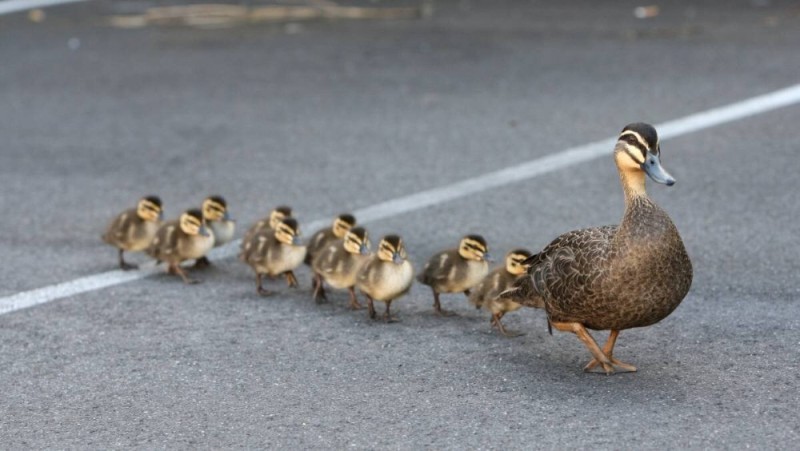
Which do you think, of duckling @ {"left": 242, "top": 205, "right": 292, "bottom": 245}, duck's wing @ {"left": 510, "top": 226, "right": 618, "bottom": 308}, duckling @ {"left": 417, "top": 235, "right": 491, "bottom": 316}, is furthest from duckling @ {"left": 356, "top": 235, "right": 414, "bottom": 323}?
duckling @ {"left": 242, "top": 205, "right": 292, "bottom": 245}

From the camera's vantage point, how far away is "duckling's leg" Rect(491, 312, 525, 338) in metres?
6.79

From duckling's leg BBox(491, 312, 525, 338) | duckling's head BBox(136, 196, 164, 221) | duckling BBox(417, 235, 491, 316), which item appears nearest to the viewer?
duckling's leg BBox(491, 312, 525, 338)

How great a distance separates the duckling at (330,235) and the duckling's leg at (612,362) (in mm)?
2129

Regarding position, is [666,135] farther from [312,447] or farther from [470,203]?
[312,447]

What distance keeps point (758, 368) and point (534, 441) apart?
4.10 ft

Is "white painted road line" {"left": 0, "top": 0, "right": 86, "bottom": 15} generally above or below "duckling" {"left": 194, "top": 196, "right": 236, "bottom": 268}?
above

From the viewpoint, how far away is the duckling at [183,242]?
7863 millimetres

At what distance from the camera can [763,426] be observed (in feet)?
17.7

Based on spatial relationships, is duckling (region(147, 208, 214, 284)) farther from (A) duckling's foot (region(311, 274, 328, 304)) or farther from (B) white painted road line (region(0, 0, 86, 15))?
(B) white painted road line (region(0, 0, 86, 15))

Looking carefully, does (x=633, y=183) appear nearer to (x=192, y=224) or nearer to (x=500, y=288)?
(x=500, y=288)

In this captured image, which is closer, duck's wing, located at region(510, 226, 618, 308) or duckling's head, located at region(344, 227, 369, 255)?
duck's wing, located at region(510, 226, 618, 308)

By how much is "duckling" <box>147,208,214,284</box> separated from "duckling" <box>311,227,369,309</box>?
757mm

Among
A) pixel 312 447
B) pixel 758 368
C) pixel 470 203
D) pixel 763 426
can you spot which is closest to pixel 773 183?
pixel 470 203

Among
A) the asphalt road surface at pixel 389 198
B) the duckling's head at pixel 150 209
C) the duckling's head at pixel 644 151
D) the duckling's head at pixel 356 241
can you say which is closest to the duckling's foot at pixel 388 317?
the asphalt road surface at pixel 389 198
